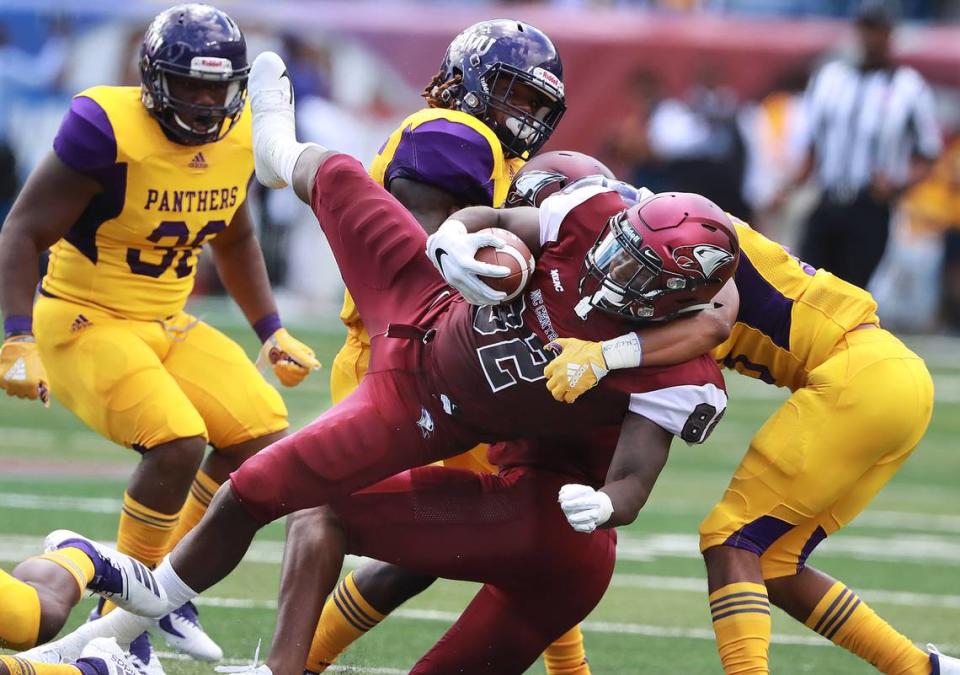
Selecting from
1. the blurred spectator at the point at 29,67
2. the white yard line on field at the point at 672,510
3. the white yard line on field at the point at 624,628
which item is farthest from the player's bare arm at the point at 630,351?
the blurred spectator at the point at 29,67

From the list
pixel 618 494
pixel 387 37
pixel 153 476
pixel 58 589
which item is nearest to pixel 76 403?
pixel 153 476

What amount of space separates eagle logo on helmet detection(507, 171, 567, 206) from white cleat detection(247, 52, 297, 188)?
0.71 metres

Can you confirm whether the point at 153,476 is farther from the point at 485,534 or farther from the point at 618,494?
the point at 618,494

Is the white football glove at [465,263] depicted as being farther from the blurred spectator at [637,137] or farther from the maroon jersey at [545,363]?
the blurred spectator at [637,137]

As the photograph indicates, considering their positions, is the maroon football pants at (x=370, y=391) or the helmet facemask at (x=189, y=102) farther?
the helmet facemask at (x=189, y=102)

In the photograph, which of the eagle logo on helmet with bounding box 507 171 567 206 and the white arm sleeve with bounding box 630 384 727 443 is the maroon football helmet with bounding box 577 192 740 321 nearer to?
the white arm sleeve with bounding box 630 384 727 443

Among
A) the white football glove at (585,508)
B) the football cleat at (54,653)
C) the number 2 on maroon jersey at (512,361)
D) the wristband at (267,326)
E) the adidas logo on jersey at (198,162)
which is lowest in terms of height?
the football cleat at (54,653)

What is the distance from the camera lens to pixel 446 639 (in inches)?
165

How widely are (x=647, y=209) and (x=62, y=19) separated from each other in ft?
39.7

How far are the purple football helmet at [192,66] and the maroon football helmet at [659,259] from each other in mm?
1656

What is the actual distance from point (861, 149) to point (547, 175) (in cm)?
604

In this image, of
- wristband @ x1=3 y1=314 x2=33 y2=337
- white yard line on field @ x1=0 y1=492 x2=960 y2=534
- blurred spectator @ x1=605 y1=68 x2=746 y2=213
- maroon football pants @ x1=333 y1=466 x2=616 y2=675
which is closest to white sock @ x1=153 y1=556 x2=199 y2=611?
maroon football pants @ x1=333 y1=466 x2=616 y2=675

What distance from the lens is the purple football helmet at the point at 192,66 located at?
4938mm

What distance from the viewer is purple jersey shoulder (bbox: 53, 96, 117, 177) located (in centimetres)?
488
